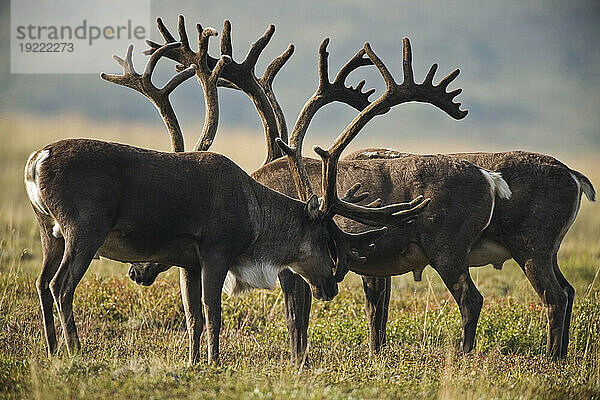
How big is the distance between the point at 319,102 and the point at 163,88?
1718mm

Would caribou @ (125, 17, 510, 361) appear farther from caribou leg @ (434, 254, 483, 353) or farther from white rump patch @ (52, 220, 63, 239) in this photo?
white rump patch @ (52, 220, 63, 239)

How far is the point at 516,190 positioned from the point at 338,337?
2.93 m

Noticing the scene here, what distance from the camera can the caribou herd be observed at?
7.30 m

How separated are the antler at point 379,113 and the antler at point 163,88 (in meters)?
1.78

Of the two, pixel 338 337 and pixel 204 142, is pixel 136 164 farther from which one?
pixel 338 337

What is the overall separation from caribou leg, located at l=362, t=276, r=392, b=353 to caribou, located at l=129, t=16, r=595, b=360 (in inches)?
1.8

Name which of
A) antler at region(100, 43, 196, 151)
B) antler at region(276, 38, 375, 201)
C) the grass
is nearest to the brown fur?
the grass

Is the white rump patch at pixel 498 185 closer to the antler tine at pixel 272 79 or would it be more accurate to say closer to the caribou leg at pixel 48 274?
the antler tine at pixel 272 79

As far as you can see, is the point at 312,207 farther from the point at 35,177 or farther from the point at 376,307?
the point at 35,177

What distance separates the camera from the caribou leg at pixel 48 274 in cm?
755

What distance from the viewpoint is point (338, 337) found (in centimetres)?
1082

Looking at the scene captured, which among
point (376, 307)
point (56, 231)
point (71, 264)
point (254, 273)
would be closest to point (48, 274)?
point (56, 231)

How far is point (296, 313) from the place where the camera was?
8883 mm

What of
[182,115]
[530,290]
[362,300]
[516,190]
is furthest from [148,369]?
[182,115]
